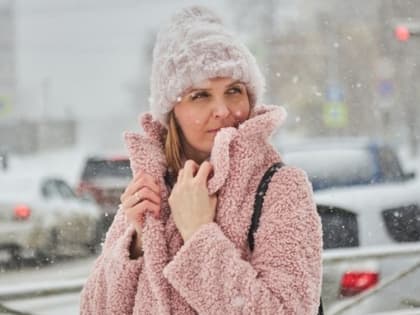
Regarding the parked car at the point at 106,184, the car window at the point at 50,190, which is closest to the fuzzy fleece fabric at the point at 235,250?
the parked car at the point at 106,184

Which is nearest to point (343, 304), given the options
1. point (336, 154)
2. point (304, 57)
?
point (336, 154)

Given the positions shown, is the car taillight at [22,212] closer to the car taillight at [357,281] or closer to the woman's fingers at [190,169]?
the car taillight at [357,281]

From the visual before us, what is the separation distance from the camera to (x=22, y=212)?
317 inches

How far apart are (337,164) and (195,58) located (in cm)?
475

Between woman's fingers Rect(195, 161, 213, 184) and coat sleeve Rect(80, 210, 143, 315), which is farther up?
woman's fingers Rect(195, 161, 213, 184)

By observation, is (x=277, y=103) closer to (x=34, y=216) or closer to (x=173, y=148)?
(x=34, y=216)

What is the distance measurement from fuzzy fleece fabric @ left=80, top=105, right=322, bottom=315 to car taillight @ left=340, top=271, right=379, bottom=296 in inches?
60.2

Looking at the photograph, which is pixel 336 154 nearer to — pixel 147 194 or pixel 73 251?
pixel 73 251

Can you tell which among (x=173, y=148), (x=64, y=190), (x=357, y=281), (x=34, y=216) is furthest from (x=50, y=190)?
(x=173, y=148)

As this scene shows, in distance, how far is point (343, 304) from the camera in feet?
9.27

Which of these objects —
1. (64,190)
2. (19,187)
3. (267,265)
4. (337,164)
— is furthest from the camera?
(64,190)

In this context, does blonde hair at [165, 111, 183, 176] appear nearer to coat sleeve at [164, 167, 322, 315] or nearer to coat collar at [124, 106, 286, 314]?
coat collar at [124, 106, 286, 314]

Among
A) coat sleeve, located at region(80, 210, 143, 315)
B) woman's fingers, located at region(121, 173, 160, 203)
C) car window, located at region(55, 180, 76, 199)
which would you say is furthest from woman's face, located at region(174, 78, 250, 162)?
car window, located at region(55, 180, 76, 199)

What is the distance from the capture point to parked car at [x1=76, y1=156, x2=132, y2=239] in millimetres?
4415
